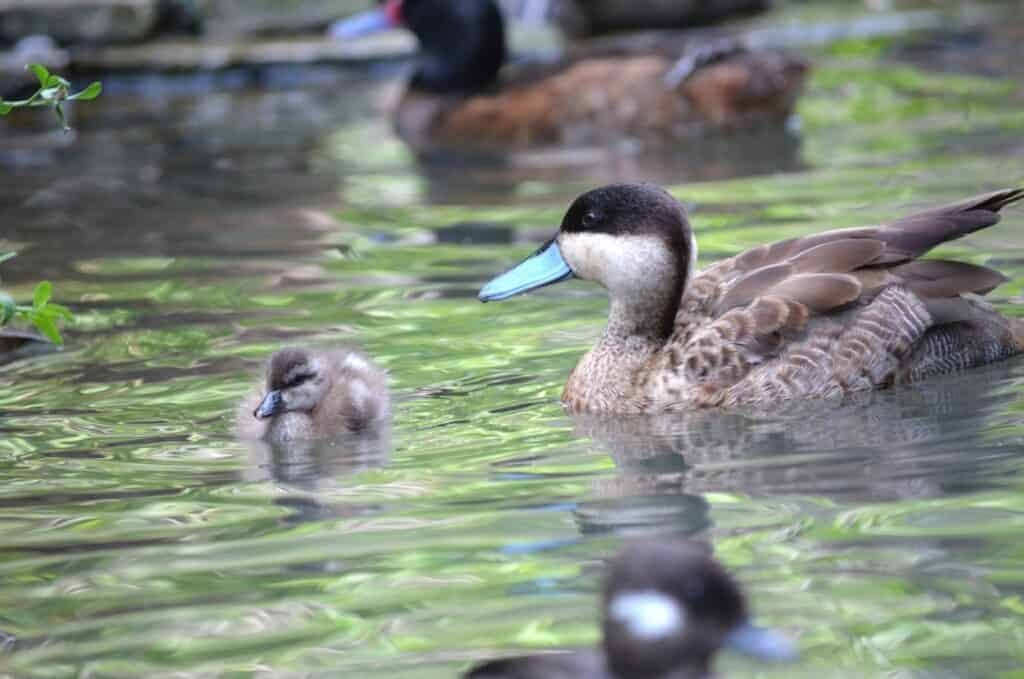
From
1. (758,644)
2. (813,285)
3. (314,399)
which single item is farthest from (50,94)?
(813,285)

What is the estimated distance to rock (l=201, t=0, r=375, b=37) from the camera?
16547 mm

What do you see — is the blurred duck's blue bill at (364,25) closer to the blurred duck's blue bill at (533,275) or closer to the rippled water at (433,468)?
the rippled water at (433,468)

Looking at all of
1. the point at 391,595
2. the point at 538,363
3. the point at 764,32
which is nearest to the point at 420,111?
the point at 764,32

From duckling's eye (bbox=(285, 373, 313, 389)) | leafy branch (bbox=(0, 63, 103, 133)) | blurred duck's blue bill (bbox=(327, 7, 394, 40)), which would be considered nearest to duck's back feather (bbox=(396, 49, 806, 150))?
blurred duck's blue bill (bbox=(327, 7, 394, 40))

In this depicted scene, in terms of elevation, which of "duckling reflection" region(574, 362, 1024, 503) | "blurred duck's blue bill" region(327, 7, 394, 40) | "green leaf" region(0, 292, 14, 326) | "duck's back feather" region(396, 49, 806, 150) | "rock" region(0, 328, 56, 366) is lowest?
"duck's back feather" region(396, 49, 806, 150)

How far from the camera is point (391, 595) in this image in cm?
509

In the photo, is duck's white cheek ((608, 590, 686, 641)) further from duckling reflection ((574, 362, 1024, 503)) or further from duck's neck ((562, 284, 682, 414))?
duck's neck ((562, 284, 682, 414))

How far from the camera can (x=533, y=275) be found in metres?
7.24

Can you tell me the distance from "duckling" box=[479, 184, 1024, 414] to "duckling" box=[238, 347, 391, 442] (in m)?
0.59

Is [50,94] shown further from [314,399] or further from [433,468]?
[314,399]

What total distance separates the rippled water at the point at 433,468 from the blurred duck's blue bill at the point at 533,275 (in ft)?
1.25

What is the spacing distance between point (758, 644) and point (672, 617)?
7.4 inches

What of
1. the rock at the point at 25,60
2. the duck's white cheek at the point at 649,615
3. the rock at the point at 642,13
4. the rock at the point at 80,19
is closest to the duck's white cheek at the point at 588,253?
the duck's white cheek at the point at 649,615

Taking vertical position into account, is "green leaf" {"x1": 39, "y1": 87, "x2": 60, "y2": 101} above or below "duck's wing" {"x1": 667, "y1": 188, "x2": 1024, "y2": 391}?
above
